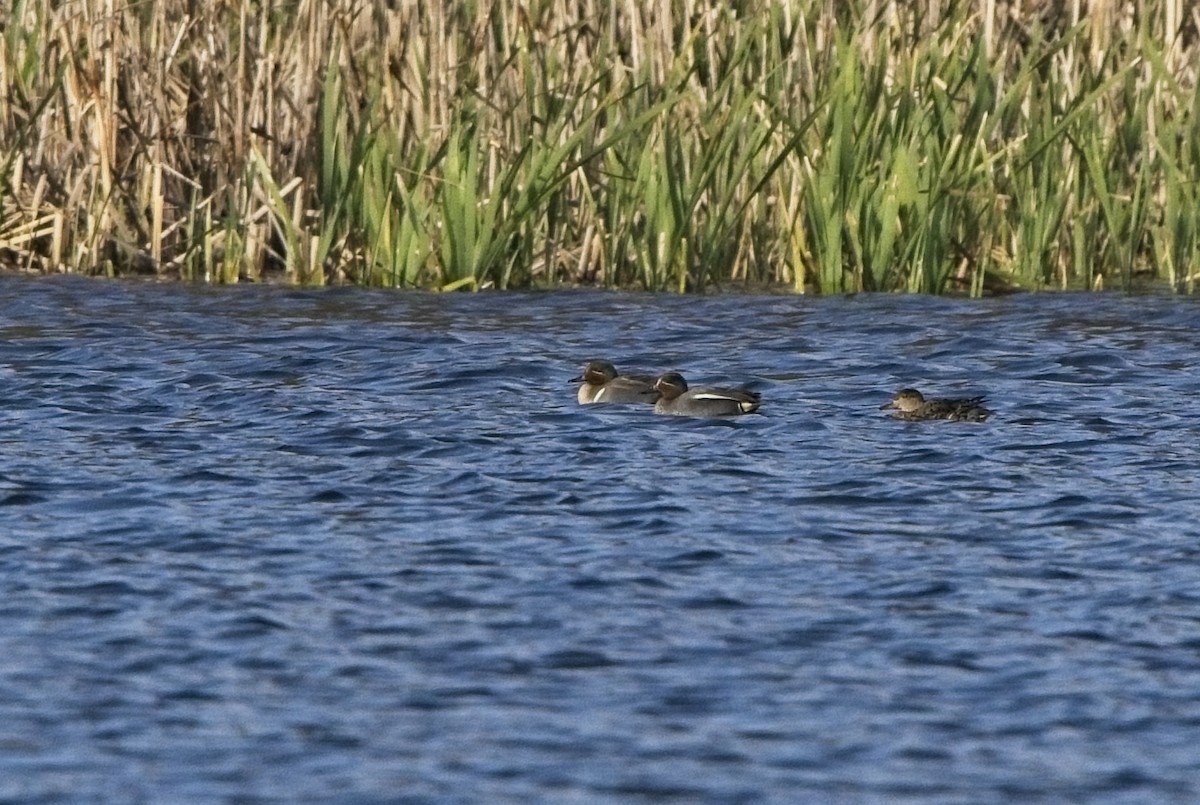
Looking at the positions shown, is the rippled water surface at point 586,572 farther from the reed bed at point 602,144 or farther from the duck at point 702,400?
the reed bed at point 602,144

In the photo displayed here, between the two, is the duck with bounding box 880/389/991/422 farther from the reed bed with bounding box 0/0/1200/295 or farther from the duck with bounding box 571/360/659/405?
the reed bed with bounding box 0/0/1200/295

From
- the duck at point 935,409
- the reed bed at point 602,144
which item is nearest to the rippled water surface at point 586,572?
the duck at point 935,409

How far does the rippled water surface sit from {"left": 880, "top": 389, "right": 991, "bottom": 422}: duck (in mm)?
70

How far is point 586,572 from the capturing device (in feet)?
22.5

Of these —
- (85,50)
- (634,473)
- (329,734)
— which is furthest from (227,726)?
(85,50)

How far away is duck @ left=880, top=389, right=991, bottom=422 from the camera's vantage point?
31.0 feet

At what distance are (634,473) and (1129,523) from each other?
6.17 ft

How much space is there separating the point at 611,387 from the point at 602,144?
2.36m

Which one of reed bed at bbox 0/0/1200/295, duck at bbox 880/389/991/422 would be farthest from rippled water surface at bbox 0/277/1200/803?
reed bed at bbox 0/0/1200/295

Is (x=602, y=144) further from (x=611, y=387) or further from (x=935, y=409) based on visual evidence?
(x=935, y=409)

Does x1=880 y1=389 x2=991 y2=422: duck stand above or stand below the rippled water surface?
above

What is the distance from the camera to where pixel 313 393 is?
10.3 meters

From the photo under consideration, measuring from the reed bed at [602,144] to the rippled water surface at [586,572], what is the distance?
0.96 meters

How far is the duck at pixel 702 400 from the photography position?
32.0 feet
